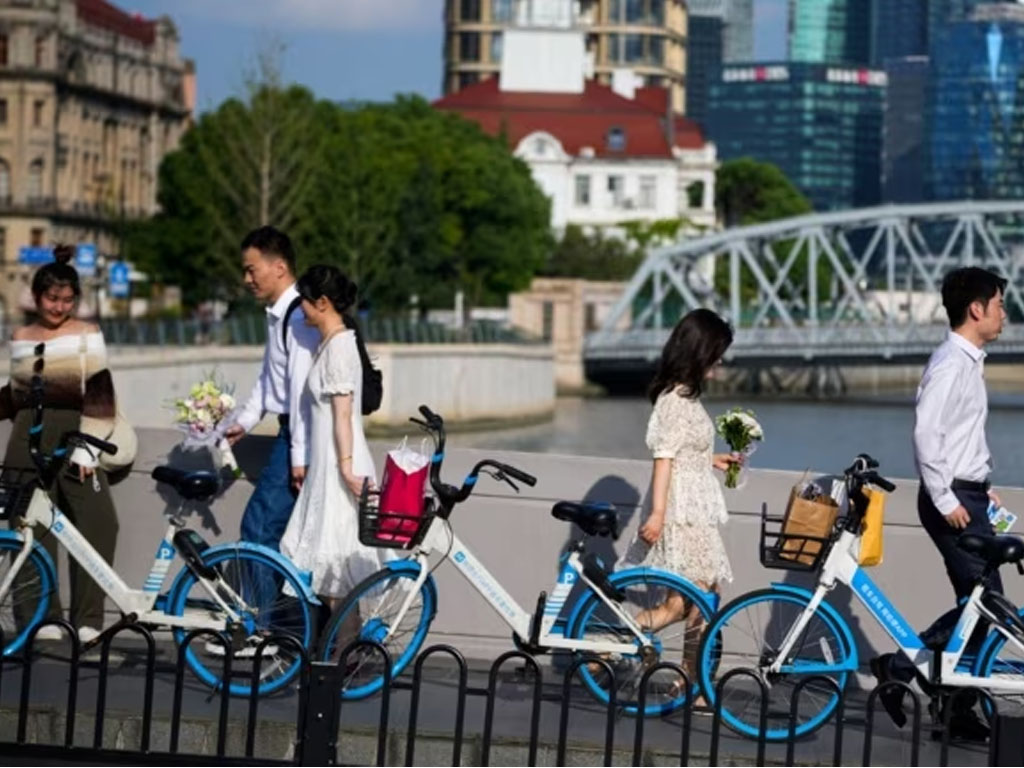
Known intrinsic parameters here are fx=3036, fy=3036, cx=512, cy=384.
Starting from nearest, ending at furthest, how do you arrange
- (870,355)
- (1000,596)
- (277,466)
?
(1000,596)
(277,466)
(870,355)

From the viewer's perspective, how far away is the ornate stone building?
93.8 metres

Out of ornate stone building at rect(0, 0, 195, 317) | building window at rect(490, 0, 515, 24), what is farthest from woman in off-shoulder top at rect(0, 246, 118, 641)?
building window at rect(490, 0, 515, 24)

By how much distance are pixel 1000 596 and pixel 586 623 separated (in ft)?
4.42

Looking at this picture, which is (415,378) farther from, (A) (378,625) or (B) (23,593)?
(A) (378,625)

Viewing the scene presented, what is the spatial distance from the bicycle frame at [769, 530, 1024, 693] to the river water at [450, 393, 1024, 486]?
37.2 metres

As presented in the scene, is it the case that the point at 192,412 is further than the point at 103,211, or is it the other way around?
the point at 103,211

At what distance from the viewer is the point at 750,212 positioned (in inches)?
5659

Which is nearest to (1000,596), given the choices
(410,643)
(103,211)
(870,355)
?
(410,643)

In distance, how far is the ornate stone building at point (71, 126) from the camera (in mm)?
93750

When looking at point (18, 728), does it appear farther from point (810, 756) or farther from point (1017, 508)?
point (1017, 508)

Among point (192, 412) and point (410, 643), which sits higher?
point (192, 412)

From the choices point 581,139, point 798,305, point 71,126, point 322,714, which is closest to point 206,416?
point 322,714

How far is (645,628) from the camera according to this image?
9898 mm

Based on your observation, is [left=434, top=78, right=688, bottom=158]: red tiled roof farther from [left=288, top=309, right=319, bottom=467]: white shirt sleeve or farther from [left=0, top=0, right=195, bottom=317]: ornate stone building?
[left=288, top=309, right=319, bottom=467]: white shirt sleeve
